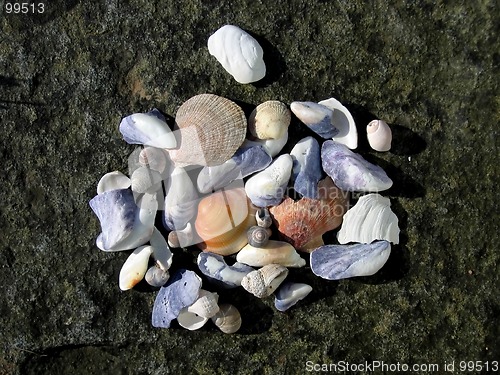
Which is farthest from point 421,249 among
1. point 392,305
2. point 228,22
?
point 228,22

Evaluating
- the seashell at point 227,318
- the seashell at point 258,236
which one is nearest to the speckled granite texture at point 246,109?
the seashell at point 227,318

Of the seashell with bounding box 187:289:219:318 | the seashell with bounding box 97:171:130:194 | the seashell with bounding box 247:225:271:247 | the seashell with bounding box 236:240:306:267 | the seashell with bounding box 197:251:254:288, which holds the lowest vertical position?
the seashell with bounding box 187:289:219:318

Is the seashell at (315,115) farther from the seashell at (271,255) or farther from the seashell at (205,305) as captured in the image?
the seashell at (205,305)

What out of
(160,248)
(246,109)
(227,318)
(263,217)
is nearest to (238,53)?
(246,109)

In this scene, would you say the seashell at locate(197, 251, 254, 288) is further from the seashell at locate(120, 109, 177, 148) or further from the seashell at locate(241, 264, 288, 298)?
the seashell at locate(120, 109, 177, 148)

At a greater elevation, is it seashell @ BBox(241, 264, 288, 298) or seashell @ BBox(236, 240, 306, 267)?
seashell @ BBox(236, 240, 306, 267)

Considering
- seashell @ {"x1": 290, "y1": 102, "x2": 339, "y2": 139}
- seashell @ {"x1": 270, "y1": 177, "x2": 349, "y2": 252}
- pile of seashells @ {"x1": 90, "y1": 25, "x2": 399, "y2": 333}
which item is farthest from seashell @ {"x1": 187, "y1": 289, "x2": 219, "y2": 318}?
seashell @ {"x1": 290, "y1": 102, "x2": 339, "y2": 139}
